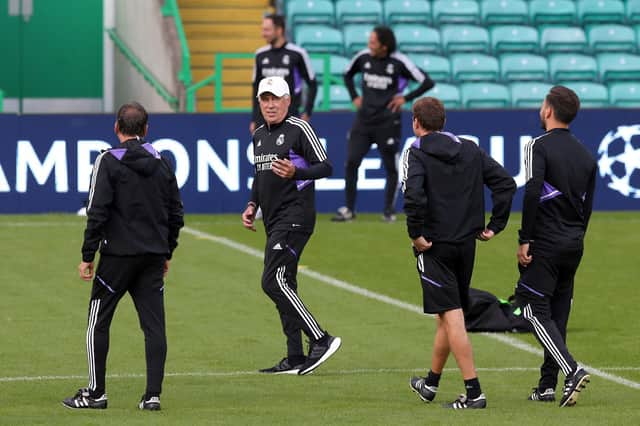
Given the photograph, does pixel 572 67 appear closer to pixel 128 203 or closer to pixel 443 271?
pixel 443 271

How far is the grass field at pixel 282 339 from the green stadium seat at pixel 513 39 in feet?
28.9

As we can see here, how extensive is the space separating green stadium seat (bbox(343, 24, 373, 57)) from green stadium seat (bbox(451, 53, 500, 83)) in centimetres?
145

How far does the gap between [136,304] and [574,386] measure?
7.80ft

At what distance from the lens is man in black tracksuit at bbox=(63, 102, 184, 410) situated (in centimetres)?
829

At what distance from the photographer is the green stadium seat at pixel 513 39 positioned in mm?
26141

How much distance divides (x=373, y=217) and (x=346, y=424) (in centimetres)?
1137

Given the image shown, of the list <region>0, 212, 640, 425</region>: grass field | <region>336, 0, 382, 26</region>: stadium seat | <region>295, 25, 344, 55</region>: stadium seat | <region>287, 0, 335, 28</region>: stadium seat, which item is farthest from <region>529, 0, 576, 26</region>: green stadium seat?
<region>0, 212, 640, 425</region>: grass field

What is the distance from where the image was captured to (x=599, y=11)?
27.1m

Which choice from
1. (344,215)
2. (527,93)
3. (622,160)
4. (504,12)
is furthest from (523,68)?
(344,215)

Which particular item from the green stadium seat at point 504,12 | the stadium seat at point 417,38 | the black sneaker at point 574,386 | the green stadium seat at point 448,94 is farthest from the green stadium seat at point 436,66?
the black sneaker at point 574,386

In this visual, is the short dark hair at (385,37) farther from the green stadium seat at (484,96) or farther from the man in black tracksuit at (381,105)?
the green stadium seat at (484,96)

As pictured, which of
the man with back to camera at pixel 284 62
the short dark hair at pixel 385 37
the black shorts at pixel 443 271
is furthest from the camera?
the short dark hair at pixel 385 37

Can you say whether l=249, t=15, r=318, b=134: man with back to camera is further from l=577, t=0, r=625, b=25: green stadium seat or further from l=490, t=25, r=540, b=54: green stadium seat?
l=577, t=0, r=625, b=25: green stadium seat

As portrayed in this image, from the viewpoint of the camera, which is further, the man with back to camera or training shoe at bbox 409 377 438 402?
the man with back to camera
